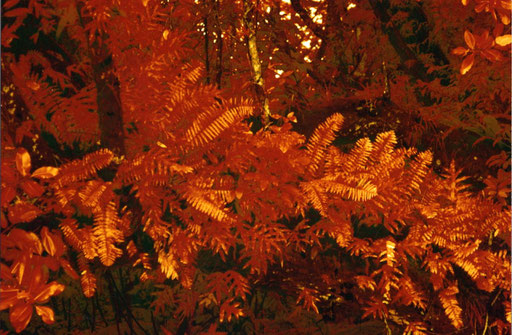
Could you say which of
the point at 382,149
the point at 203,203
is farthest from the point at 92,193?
the point at 382,149

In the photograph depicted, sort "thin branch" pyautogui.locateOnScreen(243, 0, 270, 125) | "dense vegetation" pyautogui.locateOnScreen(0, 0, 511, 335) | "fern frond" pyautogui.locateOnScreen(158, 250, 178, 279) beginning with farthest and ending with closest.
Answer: "thin branch" pyautogui.locateOnScreen(243, 0, 270, 125)
"fern frond" pyautogui.locateOnScreen(158, 250, 178, 279)
"dense vegetation" pyautogui.locateOnScreen(0, 0, 511, 335)

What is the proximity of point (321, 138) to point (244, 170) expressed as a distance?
0.35 meters

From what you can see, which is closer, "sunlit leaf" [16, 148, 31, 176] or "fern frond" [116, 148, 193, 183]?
"sunlit leaf" [16, 148, 31, 176]

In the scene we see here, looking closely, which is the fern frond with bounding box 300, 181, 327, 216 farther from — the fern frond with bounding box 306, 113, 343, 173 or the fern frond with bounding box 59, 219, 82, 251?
the fern frond with bounding box 59, 219, 82, 251

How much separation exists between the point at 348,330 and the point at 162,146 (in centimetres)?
169

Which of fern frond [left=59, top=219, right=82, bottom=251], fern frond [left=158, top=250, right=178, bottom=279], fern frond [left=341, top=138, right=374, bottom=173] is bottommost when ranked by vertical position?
fern frond [left=158, top=250, right=178, bottom=279]

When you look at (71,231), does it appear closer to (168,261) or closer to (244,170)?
(168,261)

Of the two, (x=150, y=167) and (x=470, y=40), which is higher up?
(x=470, y=40)

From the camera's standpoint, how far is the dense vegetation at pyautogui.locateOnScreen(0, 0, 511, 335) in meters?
1.55

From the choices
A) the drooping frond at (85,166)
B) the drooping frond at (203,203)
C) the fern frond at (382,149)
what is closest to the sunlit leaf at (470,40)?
the fern frond at (382,149)

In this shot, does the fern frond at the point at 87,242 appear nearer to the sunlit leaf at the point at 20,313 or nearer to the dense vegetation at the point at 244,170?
the dense vegetation at the point at 244,170

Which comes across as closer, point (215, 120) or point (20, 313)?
point (20, 313)

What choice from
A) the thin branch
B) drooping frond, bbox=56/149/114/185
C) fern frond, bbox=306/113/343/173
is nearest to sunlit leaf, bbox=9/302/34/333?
drooping frond, bbox=56/149/114/185

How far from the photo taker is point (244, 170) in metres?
1.82
